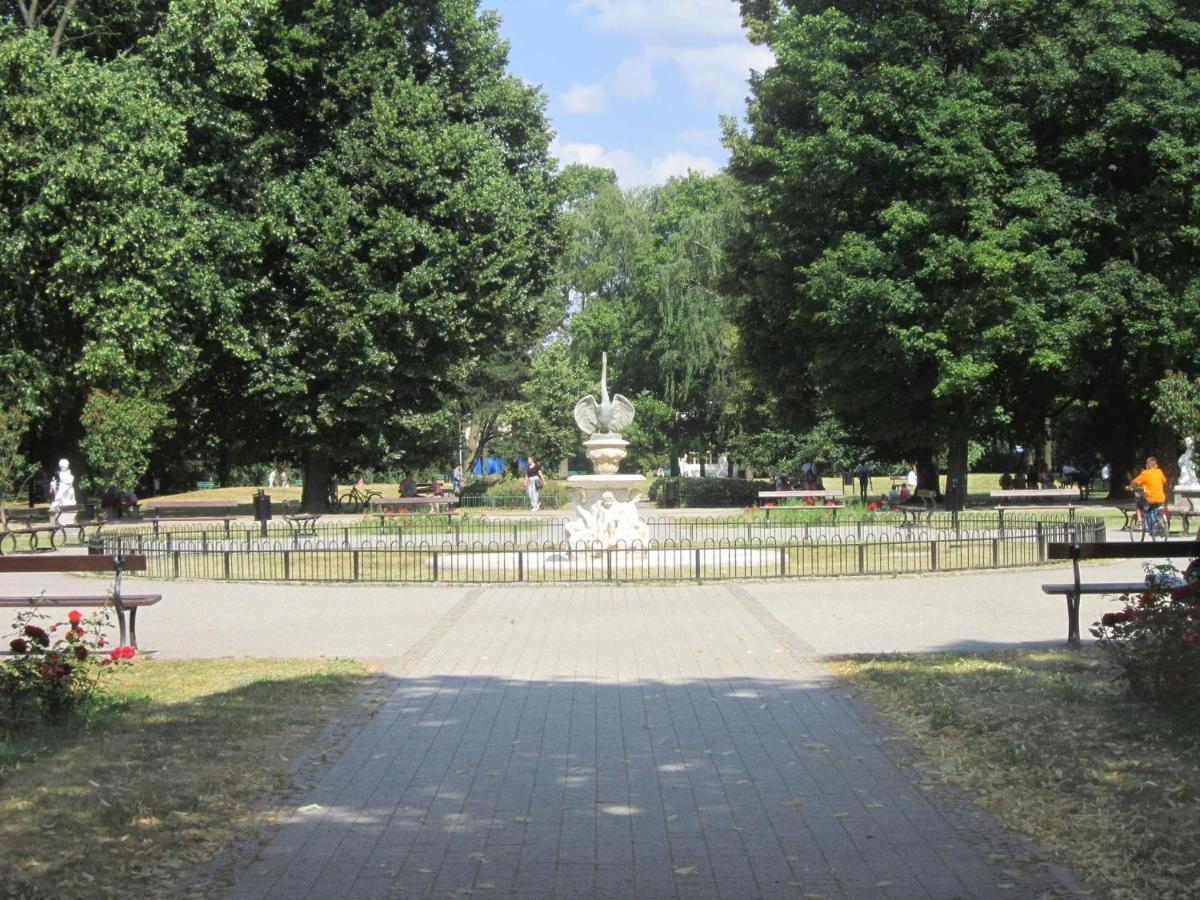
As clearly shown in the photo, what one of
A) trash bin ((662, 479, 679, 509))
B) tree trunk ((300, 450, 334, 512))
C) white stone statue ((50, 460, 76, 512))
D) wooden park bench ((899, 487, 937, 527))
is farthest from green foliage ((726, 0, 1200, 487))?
white stone statue ((50, 460, 76, 512))

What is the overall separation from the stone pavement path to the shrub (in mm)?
1677

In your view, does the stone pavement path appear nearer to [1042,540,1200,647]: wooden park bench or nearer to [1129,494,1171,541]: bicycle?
[1042,540,1200,647]: wooden park bench

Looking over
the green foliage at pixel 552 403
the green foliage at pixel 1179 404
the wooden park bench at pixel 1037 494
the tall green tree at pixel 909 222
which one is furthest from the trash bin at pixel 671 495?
the green foliage at pixel 552 403

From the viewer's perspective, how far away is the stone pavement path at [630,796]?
5543mm

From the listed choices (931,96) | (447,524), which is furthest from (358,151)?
(931,96)

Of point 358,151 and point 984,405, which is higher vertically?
point 358,151

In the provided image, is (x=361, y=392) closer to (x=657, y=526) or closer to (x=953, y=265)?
(x=657, y=526)

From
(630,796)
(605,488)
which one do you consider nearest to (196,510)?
(605,488)

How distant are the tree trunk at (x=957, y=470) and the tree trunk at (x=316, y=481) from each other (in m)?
16.5

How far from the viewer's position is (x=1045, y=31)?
33.7 meters

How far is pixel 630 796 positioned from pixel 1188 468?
97.0 feet

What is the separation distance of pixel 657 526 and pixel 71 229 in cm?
1363

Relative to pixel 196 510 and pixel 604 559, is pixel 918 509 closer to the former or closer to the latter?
pixel 604 559

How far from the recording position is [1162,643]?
8.22m
